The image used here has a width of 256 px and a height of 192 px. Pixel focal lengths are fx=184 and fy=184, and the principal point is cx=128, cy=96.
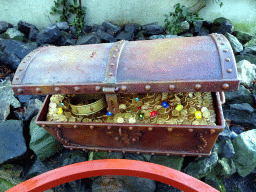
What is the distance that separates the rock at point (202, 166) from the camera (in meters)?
2.11

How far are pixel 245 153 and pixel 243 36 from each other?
287cm

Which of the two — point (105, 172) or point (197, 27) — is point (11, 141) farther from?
point (197, 27)

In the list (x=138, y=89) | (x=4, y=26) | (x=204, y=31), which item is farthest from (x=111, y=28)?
(x=138, y=89)

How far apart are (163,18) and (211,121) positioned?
10.7 feet

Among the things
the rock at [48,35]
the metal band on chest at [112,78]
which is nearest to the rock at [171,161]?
the metal band on chest at [112,78]

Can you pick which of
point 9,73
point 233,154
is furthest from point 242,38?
point 9,73

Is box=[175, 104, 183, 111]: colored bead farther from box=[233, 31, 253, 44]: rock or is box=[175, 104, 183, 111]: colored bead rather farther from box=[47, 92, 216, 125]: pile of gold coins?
box=[233, 31, 253, 44]: rock

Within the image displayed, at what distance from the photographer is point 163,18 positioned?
4.35 meters

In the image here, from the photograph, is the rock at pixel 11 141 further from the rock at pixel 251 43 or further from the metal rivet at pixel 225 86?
the rock at pixel 251 43

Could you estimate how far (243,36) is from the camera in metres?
4.00

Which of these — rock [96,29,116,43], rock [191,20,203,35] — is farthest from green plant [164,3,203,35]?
rock [96,29,116,43]

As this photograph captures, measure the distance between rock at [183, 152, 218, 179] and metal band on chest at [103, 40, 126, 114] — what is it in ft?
3.92

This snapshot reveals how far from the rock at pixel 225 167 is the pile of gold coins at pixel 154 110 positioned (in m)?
0.71

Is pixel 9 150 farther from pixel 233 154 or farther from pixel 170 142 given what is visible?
pixel 233 154
